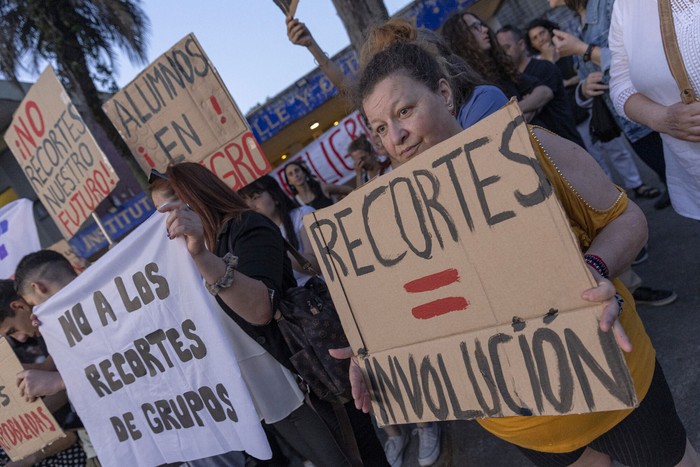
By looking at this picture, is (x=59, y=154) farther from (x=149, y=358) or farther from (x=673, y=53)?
(x=673, y=53)

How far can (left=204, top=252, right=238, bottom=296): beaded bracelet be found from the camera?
1.83 meters

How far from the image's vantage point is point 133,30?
12641mm

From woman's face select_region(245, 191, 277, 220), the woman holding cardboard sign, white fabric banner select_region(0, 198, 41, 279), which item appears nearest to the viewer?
the woman holding cardboard sign

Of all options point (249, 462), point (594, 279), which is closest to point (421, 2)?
point (249, 462)

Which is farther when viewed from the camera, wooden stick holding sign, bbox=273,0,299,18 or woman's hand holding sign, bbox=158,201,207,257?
wooden stick holding sign, bbox=273,0,299,18

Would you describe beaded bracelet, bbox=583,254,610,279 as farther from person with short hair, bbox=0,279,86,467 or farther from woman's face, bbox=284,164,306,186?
woman's face, bbox=284,164,306,186

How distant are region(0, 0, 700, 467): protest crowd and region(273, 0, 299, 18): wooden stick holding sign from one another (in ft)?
0.23

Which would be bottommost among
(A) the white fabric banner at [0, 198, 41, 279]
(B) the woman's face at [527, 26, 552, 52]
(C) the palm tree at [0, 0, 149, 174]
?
(B) the woman's face at [527, 26, 552, 52]

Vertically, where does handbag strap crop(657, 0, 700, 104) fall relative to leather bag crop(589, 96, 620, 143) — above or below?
above

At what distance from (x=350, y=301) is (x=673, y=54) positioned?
1.26 metres

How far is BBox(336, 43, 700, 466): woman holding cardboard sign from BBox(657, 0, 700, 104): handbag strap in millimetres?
529

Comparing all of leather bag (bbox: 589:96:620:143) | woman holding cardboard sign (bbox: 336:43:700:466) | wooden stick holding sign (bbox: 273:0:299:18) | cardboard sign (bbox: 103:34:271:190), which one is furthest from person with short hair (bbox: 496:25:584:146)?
woman holding cardboard sign (bbox: 336:43:700:466)

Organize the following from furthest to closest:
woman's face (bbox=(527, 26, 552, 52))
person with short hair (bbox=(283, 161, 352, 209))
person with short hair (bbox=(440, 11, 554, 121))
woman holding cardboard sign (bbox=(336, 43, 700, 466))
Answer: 1. person with short hair (bbox=(283, 161, 352, 209))
2. woman's face (bbox=(527, 26, 552, 52))
3. person with short hair (bbox=(440, 11, 554, 121))
4. woman holding cardboard sign (bbox=(336, 43, 700, 466))

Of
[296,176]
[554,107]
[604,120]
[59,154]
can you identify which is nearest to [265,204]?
Result: [296,176]
